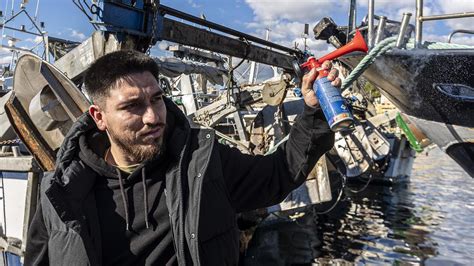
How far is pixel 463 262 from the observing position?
8578 millimetres

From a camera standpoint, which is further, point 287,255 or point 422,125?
point 287,255

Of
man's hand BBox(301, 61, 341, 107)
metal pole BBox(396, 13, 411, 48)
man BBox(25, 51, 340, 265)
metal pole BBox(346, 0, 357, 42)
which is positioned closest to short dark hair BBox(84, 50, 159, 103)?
man BBox(25, 51, 340, 265)

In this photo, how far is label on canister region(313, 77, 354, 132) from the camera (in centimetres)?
213

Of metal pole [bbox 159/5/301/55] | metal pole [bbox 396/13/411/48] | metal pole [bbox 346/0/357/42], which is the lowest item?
metal pole [bbox 396/13/411/48]

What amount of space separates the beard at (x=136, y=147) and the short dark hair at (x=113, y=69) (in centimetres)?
21

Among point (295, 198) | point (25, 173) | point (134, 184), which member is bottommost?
point (295, 198)

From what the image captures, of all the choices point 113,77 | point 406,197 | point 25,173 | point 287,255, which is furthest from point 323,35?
point 406,197

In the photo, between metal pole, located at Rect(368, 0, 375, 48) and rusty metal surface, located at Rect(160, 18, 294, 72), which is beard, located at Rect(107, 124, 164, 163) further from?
rusty metal surface, located at Rect(160, 18, 294, 72)

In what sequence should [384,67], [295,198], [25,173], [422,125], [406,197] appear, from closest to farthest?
[384,67], [25,173], [422,125], [295,198], [406,197]

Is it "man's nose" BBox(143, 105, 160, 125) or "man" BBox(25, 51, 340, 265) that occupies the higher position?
"man's nose" BBox(143, 105, 160, 125)

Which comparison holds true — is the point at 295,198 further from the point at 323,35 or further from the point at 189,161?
the point at 189,161

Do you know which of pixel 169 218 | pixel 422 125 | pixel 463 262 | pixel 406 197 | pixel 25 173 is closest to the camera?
pixel 169 218

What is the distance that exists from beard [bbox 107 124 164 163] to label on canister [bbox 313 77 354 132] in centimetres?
76

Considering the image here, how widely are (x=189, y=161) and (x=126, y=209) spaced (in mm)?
360
